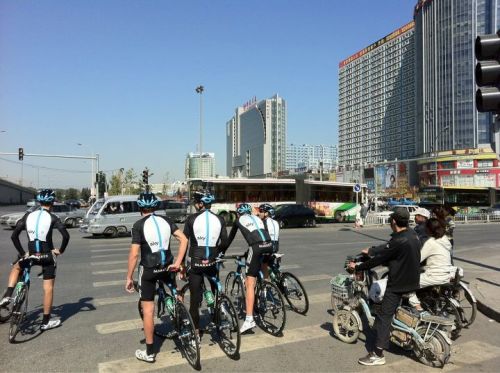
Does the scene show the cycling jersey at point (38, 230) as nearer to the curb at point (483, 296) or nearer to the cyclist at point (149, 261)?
the cyclist at point (149, 261)

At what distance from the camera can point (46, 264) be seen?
6062 millimetres

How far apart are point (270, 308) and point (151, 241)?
2.13 m

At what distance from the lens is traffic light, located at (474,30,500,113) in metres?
6.09

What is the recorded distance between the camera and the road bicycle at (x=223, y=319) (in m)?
5.05

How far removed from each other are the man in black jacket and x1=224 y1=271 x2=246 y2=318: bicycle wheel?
218cm

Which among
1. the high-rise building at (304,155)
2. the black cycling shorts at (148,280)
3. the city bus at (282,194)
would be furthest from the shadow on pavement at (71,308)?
the high-rise building at (304,155)

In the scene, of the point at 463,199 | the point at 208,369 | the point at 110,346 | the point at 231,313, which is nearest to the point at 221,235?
the point at 231,313

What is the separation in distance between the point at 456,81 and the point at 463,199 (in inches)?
2912

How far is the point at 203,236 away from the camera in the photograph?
17.7 feet

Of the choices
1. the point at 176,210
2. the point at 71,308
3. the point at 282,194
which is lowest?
the point at 71,308

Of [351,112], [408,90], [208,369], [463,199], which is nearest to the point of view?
[208,369]

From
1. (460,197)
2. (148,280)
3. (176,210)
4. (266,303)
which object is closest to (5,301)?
(148,280)

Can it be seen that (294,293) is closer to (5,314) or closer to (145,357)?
(145,357)

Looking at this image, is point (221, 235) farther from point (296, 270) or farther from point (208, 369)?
point (296, 270)
